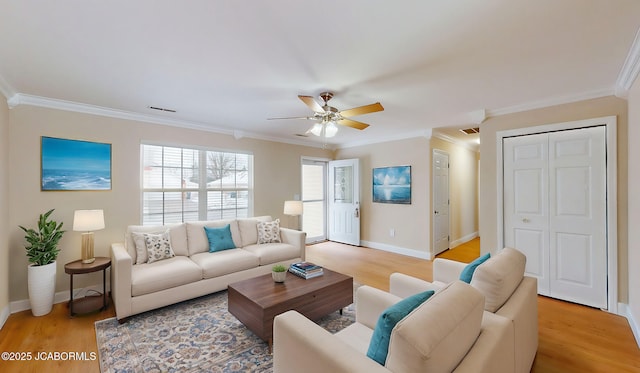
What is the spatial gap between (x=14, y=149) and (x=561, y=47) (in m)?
5.34

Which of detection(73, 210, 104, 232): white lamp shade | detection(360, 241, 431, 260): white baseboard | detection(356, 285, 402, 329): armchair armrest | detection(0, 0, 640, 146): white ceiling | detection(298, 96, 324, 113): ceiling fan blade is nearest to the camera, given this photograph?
detection(0, 0, 640, 146): white ceiling

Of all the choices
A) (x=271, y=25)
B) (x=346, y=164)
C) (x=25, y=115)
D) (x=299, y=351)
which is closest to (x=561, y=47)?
(x=271, y=25)

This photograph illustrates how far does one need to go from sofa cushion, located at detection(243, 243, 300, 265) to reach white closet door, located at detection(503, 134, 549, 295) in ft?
9.92

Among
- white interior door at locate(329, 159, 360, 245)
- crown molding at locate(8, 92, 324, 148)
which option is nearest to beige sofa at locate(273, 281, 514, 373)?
crown molding at locate(8, 92, 324, 148)

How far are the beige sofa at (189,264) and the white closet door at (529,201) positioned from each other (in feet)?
9.76

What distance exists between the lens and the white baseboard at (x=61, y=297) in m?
2.87

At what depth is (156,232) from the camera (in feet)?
11.4

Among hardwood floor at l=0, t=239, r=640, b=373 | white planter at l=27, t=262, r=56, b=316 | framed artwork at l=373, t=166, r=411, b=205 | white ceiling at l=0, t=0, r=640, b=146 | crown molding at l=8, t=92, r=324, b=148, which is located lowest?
hardwood floor at l=0, t=239, r=640, b=373

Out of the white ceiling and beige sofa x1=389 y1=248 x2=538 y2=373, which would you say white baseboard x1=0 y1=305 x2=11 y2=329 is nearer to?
the white ceiling

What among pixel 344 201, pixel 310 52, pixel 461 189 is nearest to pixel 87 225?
pixel 310 52

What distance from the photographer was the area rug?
2.03 m

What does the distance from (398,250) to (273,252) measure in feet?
8.86

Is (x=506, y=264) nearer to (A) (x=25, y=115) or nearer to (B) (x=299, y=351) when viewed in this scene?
(B) (x=299, y=351)

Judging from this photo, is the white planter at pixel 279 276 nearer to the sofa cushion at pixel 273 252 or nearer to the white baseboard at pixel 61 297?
the sofa cushion at pixel 273 252
